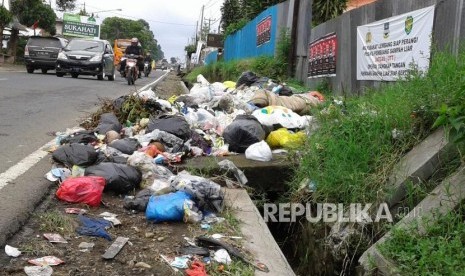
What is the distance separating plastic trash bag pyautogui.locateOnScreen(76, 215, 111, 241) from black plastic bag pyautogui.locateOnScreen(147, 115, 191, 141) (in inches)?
98.6

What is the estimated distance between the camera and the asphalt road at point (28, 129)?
12.2 ft

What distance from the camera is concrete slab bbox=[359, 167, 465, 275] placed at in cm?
313

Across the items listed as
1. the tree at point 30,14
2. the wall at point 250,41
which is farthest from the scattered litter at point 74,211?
the tree at point 30,14

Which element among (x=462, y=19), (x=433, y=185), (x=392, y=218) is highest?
(x=462, y=19)

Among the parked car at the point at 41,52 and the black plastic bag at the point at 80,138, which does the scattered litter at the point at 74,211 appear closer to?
Answer: the black plastic bag at the point at 80,138

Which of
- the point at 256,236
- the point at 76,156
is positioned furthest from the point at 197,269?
the point at 76,156

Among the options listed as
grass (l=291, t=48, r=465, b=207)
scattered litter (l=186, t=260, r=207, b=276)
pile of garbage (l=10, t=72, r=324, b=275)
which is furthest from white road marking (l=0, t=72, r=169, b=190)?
grass (l=291, t=48, r=465, b=207)

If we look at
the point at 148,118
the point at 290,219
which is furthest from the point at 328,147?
the point at 148,118

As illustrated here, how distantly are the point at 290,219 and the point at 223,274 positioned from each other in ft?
5.86

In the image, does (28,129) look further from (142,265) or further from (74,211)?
(142,265)

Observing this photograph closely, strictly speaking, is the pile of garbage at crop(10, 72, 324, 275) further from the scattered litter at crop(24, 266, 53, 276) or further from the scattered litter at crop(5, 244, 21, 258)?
the scattered litter at crop(5, 244, 21, 258)

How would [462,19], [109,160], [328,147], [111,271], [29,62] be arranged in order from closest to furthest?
[111,271], [328,147], [109,160], [462,19], [29,62]

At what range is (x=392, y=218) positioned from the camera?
11.9ft

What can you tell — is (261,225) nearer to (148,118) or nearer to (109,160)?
(109,160)
